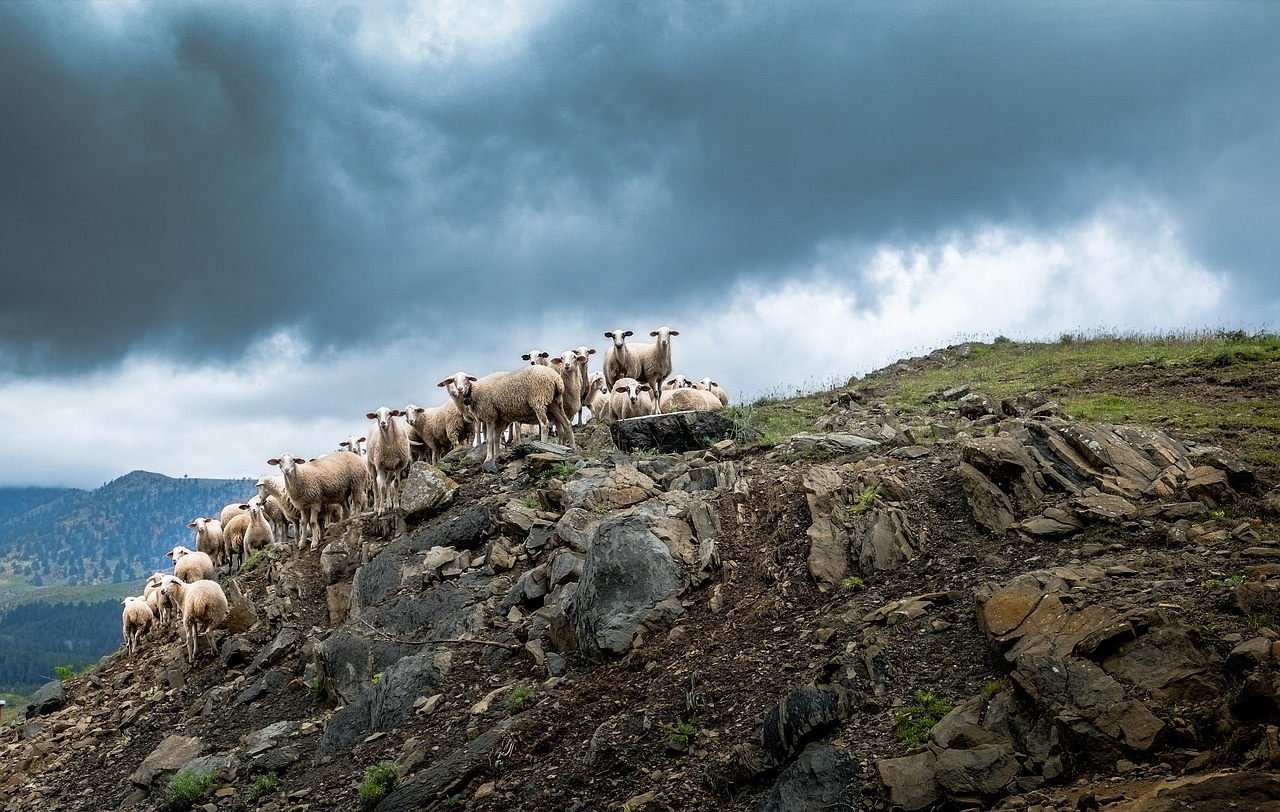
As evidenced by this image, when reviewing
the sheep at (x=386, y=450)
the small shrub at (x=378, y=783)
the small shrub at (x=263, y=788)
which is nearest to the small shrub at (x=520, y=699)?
the small shrub at (x=378, y=783)

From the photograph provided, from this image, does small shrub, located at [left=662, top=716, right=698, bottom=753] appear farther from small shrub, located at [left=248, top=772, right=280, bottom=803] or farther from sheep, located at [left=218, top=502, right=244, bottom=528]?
sheep, located at [left=218, top=502, right=244, bottom=528]

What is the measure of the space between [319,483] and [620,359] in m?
9.55

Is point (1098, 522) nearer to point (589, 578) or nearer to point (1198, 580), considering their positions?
point (1198, 580)

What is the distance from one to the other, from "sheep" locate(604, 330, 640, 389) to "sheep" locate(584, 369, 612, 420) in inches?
53.8

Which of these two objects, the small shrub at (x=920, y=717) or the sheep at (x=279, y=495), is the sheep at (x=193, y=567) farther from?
the small shrub at (x=920, y=717)

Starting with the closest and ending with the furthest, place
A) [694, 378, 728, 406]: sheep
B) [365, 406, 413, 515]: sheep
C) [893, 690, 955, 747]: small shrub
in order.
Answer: [893, 690, 955, 747]: small shrub
[365, 406, 413, 515]: sheep
[694, 378, 728, 406]: sheep

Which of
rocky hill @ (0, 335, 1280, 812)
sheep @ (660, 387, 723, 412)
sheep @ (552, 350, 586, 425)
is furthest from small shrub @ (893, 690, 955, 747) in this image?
sheep @ (660, 387, 723, 412)

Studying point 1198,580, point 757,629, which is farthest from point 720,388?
point 1198,580

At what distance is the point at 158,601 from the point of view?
24.1 metres

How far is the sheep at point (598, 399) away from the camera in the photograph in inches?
1072

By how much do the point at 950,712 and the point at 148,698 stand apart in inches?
681

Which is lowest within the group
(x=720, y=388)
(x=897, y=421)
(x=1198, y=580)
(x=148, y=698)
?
(x=148, y=698)

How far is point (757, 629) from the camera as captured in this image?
385 inches

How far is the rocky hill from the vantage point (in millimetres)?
6469
